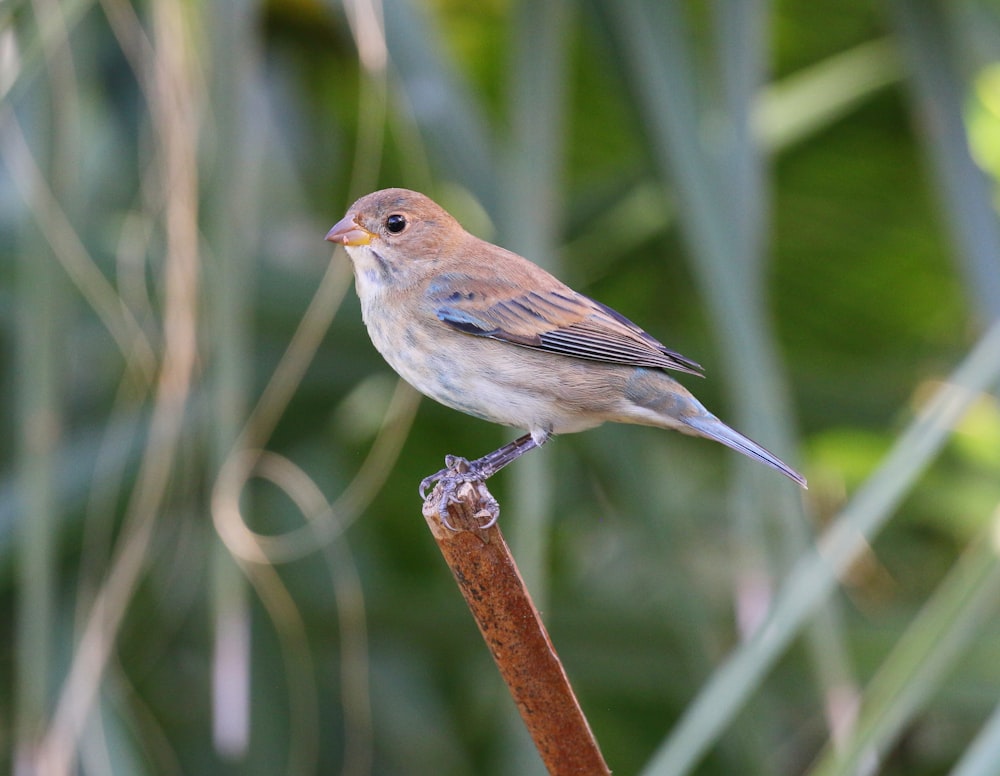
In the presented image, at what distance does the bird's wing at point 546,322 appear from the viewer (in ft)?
7.26

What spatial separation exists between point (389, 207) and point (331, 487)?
1.84 meters

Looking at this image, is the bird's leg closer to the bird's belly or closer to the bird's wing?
the bird's belly

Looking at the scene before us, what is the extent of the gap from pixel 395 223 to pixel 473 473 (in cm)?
61

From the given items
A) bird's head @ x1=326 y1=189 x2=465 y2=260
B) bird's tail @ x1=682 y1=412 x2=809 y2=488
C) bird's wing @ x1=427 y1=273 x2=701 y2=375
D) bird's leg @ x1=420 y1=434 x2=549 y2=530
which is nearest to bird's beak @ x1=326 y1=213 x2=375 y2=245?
bird's head @ x1=326 y1=189 x2=465 y2=260

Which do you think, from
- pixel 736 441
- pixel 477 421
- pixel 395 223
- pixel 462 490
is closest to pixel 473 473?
pixel 462 490

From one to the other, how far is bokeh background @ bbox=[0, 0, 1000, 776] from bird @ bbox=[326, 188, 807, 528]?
0.32 feet

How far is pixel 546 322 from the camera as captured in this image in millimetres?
2252

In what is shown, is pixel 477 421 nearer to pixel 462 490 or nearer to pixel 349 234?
pixel 349 234

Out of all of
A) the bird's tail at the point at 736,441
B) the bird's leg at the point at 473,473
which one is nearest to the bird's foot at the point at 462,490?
the bird's leg at the point at 473,473

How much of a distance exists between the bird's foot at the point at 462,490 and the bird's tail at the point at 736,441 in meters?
0.42

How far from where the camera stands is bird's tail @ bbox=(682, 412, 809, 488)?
75.7 inches

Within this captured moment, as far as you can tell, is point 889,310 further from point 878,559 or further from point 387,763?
point 387,763

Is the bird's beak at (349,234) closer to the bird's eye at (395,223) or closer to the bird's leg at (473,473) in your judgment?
the bird's eye at (395,223)

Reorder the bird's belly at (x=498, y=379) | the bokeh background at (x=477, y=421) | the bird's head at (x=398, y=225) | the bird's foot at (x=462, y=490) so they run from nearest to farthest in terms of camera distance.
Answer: the bird's foot at (x=462, y=490)
the bokeh background at (x=477, y=421)
the bird's belly at (x=498, y=379)
the bird's head at (x=398, y=225)
